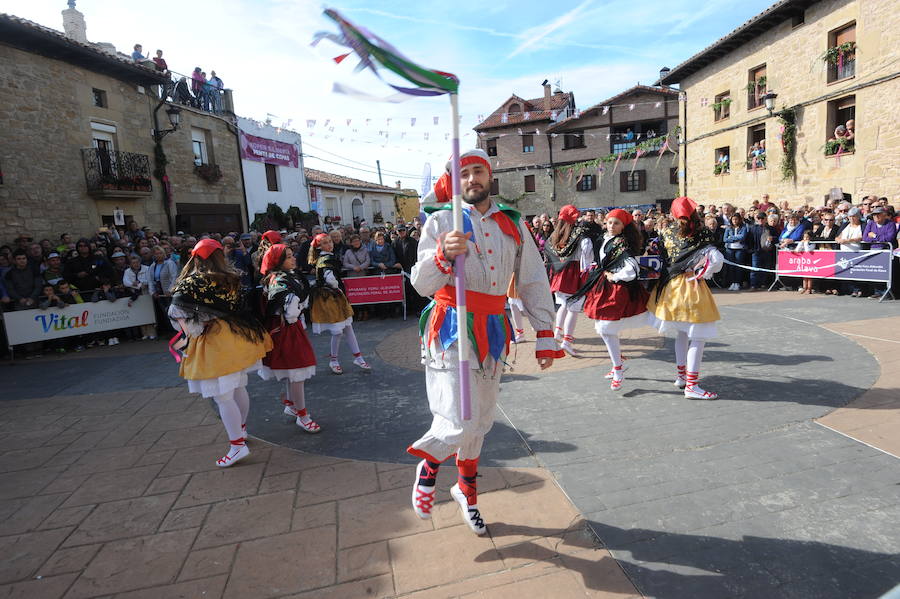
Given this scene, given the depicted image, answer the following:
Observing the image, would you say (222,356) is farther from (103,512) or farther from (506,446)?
(506,446)

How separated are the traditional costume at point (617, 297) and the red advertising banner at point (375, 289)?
5.39 meters

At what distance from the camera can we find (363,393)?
5.45 m

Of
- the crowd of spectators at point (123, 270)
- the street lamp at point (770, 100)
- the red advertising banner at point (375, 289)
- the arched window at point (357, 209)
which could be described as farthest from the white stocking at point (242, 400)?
the arched window at point (357, 209)

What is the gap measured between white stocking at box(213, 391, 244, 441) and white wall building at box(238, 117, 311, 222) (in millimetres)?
18307

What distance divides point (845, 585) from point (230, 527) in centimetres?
325

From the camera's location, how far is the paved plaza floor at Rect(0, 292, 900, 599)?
98.3 inches

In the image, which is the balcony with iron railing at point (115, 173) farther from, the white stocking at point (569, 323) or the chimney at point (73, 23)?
the white stocking at point (569, 323)

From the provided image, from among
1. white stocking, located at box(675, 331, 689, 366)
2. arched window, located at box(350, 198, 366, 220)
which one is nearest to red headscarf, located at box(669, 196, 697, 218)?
white stocking, located at box(675, 331, 689, 366)

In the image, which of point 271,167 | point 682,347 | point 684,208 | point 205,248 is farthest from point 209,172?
point 682,347

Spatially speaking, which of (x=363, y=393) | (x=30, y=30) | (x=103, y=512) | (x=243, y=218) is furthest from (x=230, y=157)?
(x=103, y=512)

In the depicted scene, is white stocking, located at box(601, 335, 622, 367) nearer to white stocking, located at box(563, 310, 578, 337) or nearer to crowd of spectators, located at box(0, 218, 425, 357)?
white stocking, located at box(563, 310, 578, 337)

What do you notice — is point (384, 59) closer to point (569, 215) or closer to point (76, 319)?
point (569, 215)

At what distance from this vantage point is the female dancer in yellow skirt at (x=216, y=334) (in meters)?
3.73

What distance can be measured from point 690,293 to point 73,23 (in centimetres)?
1949
